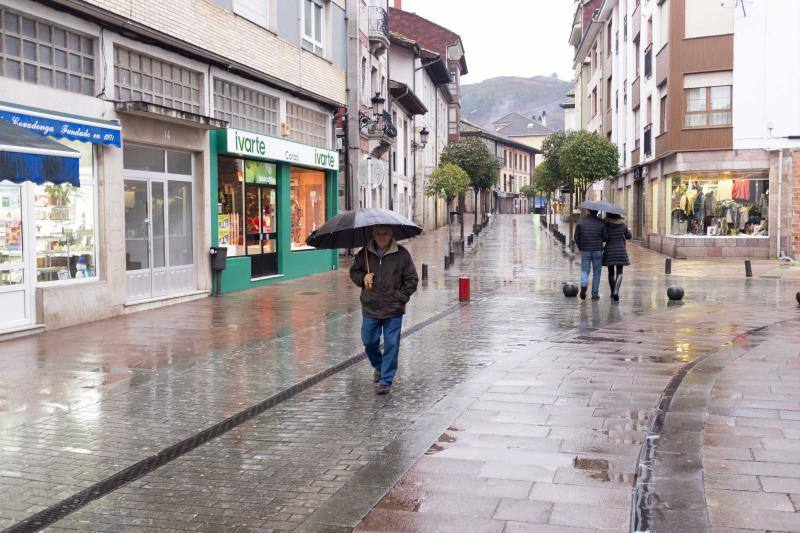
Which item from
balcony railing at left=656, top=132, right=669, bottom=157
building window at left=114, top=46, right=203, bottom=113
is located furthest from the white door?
balcony railing at left=656, top=132, right=669, bottom=157

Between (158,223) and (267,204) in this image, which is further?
(267,204)

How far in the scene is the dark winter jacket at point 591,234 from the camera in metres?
15.2

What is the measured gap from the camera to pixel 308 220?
72.2 ft

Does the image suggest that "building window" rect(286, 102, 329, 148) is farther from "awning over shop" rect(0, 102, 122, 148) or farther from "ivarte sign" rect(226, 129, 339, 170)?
"awning over shop" rect(0, 102, 122, 148)

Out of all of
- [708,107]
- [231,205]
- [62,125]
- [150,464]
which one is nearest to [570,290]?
[231,205]

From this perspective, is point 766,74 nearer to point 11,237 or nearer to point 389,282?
point 389,282

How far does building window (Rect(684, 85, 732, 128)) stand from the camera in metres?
27.5

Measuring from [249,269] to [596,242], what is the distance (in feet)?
→ 23.8

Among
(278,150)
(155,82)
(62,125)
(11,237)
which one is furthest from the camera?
(278,150)

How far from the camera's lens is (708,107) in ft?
91.2

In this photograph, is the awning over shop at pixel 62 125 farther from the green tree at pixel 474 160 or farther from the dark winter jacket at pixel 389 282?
the green tree at pixel 474 160

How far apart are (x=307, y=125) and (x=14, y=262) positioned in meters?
11.4

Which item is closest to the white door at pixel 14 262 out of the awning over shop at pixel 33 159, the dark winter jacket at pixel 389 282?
the awning over shop at pixel 33 159

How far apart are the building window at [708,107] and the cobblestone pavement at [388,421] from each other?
55.1ft
